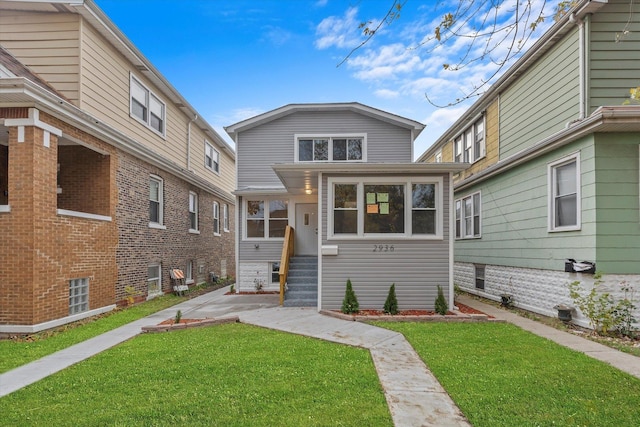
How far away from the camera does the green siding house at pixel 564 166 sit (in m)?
6.73

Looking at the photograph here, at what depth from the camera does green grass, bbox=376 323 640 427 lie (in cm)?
341

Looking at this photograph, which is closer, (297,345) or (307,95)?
(297,345)

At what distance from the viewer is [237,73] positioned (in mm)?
16172

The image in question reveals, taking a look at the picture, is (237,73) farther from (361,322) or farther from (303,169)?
(361,322)

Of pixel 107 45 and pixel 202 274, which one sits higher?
pixel 107 45

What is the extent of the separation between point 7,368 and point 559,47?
11791mm

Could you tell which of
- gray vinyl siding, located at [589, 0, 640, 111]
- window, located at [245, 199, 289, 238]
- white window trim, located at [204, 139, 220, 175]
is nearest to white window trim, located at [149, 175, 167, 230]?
window, located at [245, 199, 289, 238]

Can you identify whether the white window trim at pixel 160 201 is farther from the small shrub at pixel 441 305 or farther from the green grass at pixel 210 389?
the small shrub at pixel 441 305

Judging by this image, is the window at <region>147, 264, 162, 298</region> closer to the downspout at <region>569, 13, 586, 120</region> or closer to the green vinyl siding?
the green vinyl siding

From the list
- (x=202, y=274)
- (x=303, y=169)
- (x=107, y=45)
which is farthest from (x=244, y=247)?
(x=107, y=45)

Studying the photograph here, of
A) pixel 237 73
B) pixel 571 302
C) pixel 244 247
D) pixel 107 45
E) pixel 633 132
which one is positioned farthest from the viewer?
pixel 237 73

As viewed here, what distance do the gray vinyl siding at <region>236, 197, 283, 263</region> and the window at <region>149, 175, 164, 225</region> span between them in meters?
2.60

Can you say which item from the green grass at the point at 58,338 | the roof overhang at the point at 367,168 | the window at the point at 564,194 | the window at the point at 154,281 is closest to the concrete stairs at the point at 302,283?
the roof overhang at the point at 367,168

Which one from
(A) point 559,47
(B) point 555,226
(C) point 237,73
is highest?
(C) point 237,73
